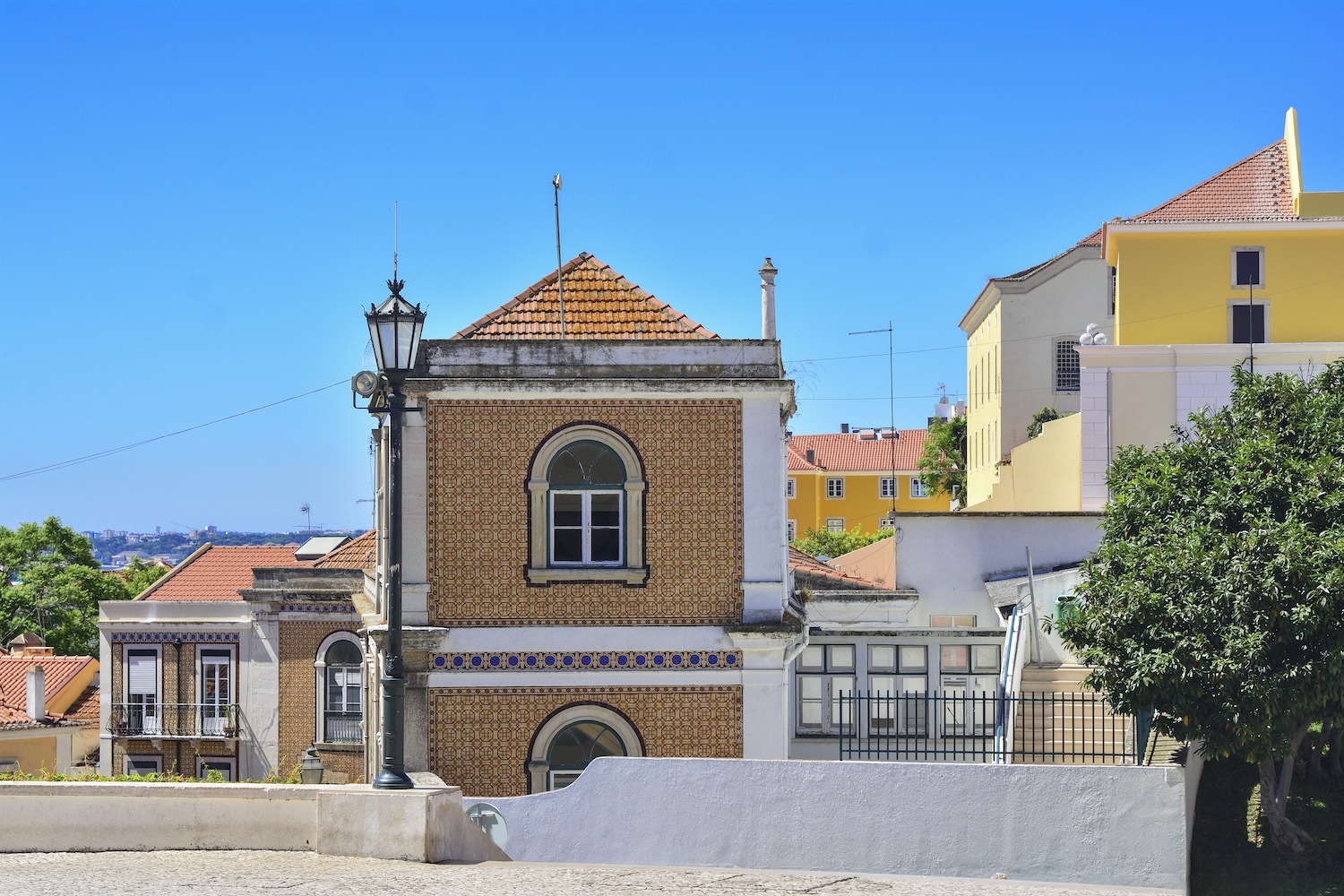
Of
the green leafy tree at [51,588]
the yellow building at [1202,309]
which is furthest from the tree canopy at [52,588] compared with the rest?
the yellow building at [1202,309]

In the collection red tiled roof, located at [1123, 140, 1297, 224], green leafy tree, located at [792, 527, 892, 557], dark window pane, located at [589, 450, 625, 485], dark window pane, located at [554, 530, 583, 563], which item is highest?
red tiled roof, located at [1123, 140, 1297, 224]

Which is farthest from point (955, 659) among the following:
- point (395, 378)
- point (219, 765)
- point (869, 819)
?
point (219, 765)

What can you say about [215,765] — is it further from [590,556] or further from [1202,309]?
[1202,309]

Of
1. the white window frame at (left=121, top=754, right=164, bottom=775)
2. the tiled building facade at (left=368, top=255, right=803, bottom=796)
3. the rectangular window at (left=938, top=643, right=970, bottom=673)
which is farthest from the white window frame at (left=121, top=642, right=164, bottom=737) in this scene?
the tiled building facade at (left=368, top=255, right=803, bottom=796)

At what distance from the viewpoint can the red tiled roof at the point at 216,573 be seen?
39.2m

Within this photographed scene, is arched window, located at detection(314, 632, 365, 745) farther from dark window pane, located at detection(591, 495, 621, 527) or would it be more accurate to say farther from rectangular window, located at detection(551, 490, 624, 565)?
dark window pane, located at detection(591, 495, 621, 527)

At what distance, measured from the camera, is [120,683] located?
38.2m

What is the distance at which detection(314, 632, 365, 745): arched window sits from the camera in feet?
108

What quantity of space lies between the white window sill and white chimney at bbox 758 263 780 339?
3127mm

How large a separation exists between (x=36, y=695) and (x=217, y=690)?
5.97m

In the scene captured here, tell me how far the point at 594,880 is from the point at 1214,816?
9.27 m

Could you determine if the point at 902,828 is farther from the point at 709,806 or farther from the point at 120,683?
the point at 120,683

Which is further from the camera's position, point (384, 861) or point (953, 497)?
point (953, 497)

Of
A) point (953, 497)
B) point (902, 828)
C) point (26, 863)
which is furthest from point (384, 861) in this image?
point (953, 497)
